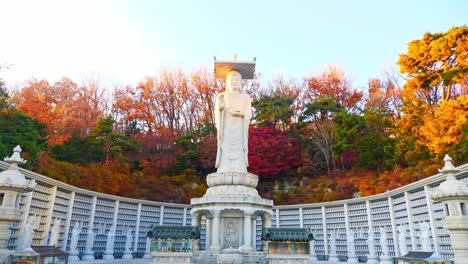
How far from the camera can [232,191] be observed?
39.3 ft

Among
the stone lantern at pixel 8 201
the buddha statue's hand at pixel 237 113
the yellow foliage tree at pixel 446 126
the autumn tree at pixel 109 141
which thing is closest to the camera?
the stone lantern at pixel 8 201

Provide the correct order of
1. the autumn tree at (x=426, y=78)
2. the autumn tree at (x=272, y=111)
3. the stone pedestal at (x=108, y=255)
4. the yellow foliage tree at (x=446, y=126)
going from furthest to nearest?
the autumn tree at (x=272, y=111)
the autumn tree at (x=426, y=78)
the stone pedestal at (x=108, y=255)
the yellow foliage tree at (x=446, y=126)

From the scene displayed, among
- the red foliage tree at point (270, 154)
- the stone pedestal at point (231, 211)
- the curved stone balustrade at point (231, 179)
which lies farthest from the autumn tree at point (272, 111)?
the stone pedestal at point (231, 211)

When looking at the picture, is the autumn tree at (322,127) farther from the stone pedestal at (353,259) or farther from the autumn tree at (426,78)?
the stone pedestal at (353,259)

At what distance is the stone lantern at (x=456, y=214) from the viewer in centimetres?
715

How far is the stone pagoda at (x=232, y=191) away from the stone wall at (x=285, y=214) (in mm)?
5115

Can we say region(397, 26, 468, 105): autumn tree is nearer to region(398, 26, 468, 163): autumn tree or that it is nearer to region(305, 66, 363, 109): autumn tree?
region(398, 26, 468, 163): autumn tree

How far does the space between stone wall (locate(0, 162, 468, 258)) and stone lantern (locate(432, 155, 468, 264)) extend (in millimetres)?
4068

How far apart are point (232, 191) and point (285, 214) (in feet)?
30.3

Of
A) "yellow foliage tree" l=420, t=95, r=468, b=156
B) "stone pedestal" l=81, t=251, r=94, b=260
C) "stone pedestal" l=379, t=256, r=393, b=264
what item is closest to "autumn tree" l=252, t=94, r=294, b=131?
"yellow foliage tree" l=420, t=95, r=468, b=156

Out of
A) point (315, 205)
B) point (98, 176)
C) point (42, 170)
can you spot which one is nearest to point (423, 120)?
point (315, 205)

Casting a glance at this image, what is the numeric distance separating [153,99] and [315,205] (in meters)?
20.7

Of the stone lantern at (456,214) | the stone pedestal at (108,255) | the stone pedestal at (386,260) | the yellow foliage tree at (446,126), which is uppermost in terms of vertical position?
the yellow foliage tree at (446,126)

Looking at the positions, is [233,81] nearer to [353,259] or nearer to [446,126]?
[353,259]
